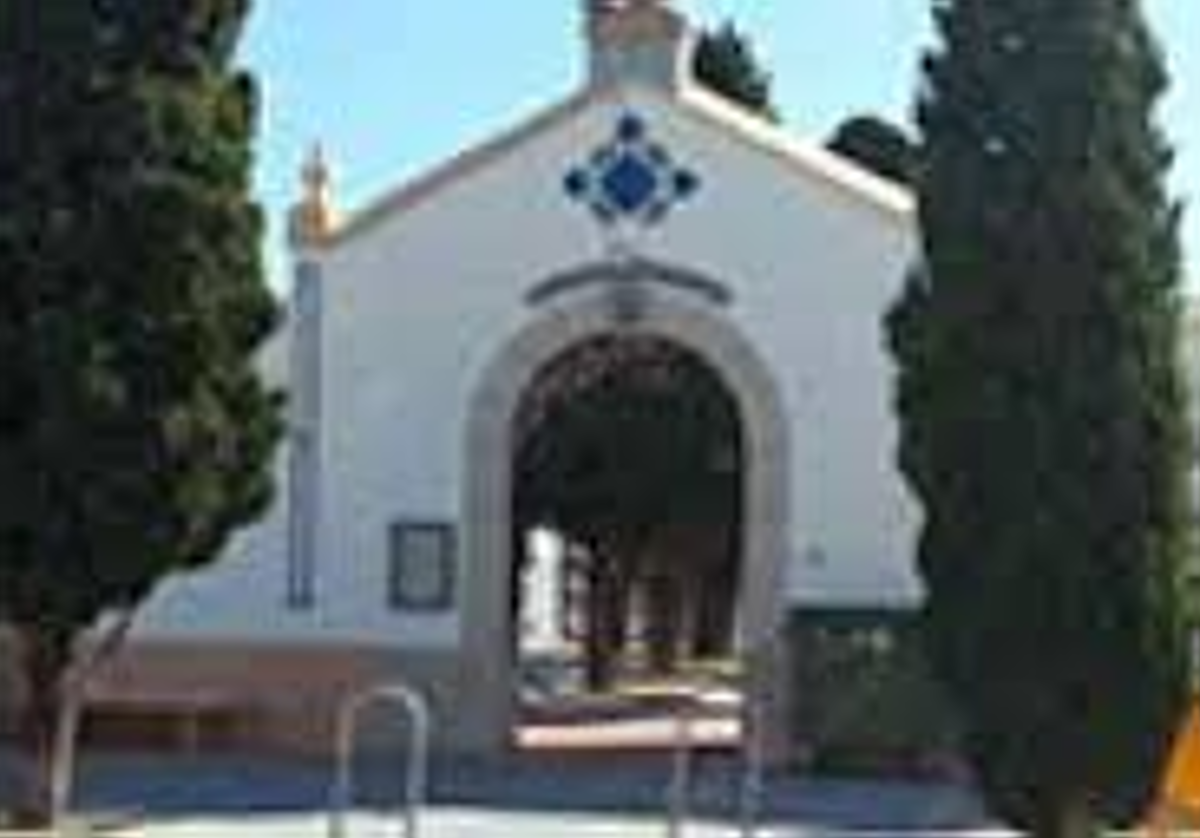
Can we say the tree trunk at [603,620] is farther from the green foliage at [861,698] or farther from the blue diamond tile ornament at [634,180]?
the green foliage at [861,698]

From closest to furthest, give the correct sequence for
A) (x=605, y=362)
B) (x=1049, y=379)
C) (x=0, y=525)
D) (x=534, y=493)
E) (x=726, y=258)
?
(x=1049, y=379), (x=0, y=525), (x=726, y=258), (x=605, y=362), (x=534, y=493)

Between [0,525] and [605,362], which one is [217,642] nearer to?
[605,362]

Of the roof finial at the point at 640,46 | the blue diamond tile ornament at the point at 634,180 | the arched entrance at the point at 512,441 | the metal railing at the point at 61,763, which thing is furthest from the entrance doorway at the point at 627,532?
the metal railing at the point at 61,763

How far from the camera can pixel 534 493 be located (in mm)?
53344

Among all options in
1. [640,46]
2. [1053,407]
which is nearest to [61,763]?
[1053,407]

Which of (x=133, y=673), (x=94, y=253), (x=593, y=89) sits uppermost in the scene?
(x=593, y=89)

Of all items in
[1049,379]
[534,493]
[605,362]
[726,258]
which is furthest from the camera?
[534,493]

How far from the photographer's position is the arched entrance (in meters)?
37.8

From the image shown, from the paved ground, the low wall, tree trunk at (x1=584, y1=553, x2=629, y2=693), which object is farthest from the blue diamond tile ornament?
tree trunk at (x1=584, y1=553, x2=629, y2=693)

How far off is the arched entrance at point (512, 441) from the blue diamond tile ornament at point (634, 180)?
0.58 m

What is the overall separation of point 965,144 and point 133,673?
2015 cm

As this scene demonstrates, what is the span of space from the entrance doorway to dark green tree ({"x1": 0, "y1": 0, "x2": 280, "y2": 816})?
37.1 ft

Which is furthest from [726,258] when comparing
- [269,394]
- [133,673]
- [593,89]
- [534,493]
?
[534,493]

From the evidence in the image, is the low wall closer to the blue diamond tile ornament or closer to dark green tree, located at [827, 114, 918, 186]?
the blue diamond tile ornament
